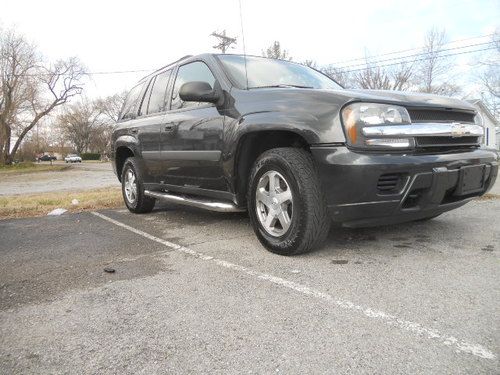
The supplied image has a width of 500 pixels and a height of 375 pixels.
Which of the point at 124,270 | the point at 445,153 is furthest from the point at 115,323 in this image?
the point at 445,153

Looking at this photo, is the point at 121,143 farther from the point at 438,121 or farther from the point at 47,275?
the point at 438,121

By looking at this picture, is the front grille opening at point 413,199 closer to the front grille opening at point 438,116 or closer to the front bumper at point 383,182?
the front bumper at point 383,182

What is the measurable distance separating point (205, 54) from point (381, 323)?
330cm

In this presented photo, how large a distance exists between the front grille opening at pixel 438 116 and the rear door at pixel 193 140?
5.46 ft

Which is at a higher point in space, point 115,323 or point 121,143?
point 121,143

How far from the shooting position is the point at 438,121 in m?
3.18

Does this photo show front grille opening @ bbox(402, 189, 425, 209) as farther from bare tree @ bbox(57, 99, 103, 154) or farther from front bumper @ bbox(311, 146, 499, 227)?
bare tree @ bbox(57, 99, 103, 154)

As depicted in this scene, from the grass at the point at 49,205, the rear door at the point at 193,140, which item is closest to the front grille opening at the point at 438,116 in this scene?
the rear door at the point at 193,140

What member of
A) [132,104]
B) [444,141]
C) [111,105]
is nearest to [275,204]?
[444,141]

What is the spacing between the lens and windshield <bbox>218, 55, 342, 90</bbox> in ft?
13.2

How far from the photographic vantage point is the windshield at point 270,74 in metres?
4.02

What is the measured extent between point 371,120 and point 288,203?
0.91 m

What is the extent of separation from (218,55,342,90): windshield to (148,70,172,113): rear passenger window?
3.75ft

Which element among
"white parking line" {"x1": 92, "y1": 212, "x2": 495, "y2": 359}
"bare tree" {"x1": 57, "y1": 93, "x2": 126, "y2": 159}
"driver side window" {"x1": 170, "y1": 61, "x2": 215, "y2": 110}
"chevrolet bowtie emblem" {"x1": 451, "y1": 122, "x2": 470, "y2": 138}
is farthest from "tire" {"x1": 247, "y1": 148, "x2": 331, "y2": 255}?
"bare tree" {"x1": 57, "y1": 93, "x2": 126, "y2": 159}
